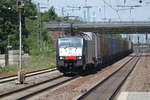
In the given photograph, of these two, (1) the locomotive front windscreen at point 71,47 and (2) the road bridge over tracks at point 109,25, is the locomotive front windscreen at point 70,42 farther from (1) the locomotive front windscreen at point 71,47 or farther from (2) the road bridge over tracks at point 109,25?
(2) the road bridge over tracks at point 109,25

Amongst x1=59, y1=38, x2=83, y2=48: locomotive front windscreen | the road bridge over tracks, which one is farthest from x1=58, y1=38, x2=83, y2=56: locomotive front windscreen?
the road bridge over tracks

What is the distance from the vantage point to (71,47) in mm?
30422

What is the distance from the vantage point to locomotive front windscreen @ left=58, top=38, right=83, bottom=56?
30234 mm

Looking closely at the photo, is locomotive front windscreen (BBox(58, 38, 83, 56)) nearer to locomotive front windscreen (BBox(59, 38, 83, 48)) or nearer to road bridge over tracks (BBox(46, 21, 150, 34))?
locomotive front windscreen (BBox(59, 38, 83, 48))

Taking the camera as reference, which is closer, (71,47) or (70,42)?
(71,47)

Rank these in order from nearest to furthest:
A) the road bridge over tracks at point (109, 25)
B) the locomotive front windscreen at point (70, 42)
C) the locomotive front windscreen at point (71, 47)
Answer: the locomotive front windscreen at point (71, 47), the locomotive front windscreen at point (70, 42), the road bridge over tracks at point (109, 25)

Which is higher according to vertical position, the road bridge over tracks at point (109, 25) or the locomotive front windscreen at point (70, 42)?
the road bridge over tracks at point (109, 25)

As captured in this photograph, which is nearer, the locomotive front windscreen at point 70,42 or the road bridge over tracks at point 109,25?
the locomotive front windscreen at point 70,42

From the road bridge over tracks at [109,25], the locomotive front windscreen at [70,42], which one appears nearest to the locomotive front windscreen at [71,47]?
the locomotive front windscreen at [70,42]

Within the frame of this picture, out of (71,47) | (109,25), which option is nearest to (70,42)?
(71,47)

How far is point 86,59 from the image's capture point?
102 ft

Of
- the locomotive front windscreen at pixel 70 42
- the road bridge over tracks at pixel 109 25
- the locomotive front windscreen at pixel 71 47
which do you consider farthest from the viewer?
the road bridge over tracks at pixel 109 25

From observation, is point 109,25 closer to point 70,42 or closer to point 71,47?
point 70,42

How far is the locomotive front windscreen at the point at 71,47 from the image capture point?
3023 cm
